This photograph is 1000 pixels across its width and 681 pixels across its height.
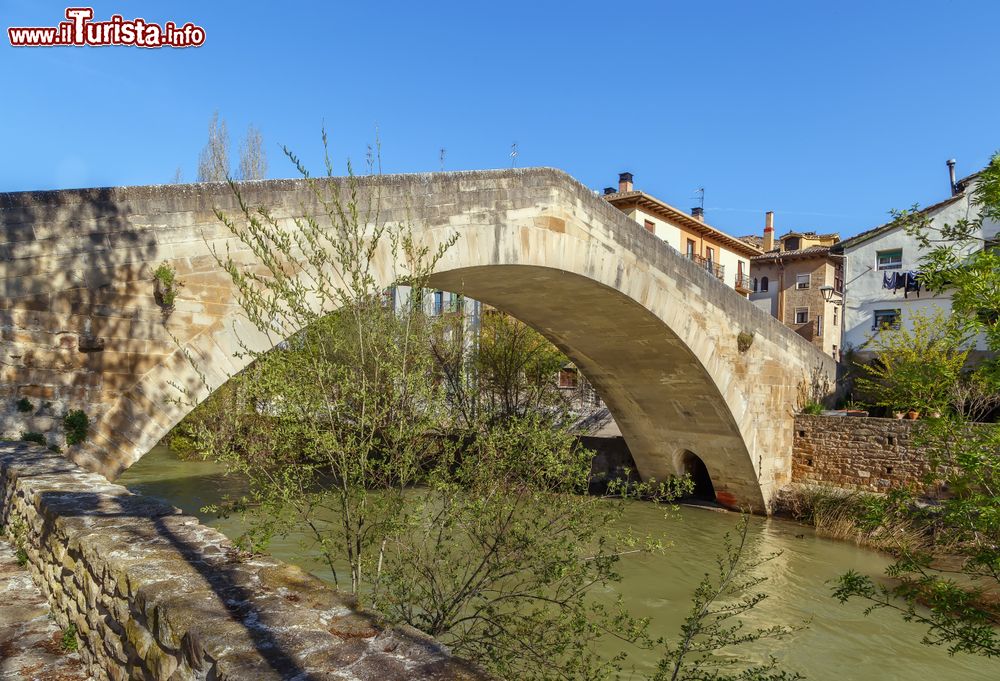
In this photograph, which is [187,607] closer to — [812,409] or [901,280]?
[812,409]

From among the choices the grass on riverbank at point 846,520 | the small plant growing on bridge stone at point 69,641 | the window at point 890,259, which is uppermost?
the window at point 890,259

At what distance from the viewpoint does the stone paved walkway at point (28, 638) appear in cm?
268

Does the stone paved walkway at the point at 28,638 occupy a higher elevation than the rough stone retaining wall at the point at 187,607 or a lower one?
lower

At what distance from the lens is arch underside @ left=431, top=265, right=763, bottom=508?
9539 millimetres

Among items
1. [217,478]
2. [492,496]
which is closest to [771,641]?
[492,496]

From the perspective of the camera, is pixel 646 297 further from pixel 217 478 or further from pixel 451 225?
pixel 217 478

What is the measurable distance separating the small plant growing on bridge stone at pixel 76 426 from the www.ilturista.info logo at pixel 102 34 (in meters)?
3.88

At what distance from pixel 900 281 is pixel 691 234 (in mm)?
7745

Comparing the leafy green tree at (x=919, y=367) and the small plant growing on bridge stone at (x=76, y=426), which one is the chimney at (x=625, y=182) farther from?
the small plant growing on bridge stone at (x=76, y=426)

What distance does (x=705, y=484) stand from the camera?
14.5 metres

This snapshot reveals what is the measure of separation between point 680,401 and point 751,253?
18.6 m

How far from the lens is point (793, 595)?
830 cm

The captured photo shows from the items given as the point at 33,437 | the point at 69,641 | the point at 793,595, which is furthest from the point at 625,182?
the point at 69,641

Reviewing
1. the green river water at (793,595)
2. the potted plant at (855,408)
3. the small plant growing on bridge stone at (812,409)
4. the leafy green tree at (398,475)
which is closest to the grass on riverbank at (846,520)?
the green river water at (793,595)
